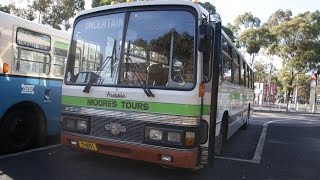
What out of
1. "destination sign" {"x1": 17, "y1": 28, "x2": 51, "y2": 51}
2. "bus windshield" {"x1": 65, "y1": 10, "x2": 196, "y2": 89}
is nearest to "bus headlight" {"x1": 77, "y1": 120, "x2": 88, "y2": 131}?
"bus windshield" {"x1": 65, "y1": 10, "x2": 196, "y2": 89}

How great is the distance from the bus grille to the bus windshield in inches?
23.6

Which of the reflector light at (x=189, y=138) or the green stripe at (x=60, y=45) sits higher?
the green stripe at (x=60, y=45)

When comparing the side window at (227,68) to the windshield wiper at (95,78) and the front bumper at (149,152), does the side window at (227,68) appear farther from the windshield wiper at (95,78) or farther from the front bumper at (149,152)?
the front bumper at (149,152)

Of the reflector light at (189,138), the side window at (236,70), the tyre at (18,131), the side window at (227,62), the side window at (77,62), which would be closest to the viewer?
the reflector light at (189,138)

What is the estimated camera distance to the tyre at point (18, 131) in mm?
8594

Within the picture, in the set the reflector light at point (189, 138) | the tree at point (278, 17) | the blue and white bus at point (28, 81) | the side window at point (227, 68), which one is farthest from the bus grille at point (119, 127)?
the tree at point (278, 17)

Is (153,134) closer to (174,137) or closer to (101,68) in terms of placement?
(174,137)

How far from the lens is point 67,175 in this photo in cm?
726

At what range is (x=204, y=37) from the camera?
6.58m

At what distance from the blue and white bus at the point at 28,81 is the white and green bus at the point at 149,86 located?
153cm

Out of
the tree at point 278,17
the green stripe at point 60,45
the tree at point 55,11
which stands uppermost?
the tree at point 278,17

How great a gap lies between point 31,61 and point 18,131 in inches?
59.3

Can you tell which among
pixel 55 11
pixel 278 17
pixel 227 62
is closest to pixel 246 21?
pixel 278 17

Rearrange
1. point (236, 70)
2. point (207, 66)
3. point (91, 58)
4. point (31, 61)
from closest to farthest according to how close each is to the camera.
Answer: point (207, 66) → point (91, 58) → point (31, 61) → point (236, 70)
